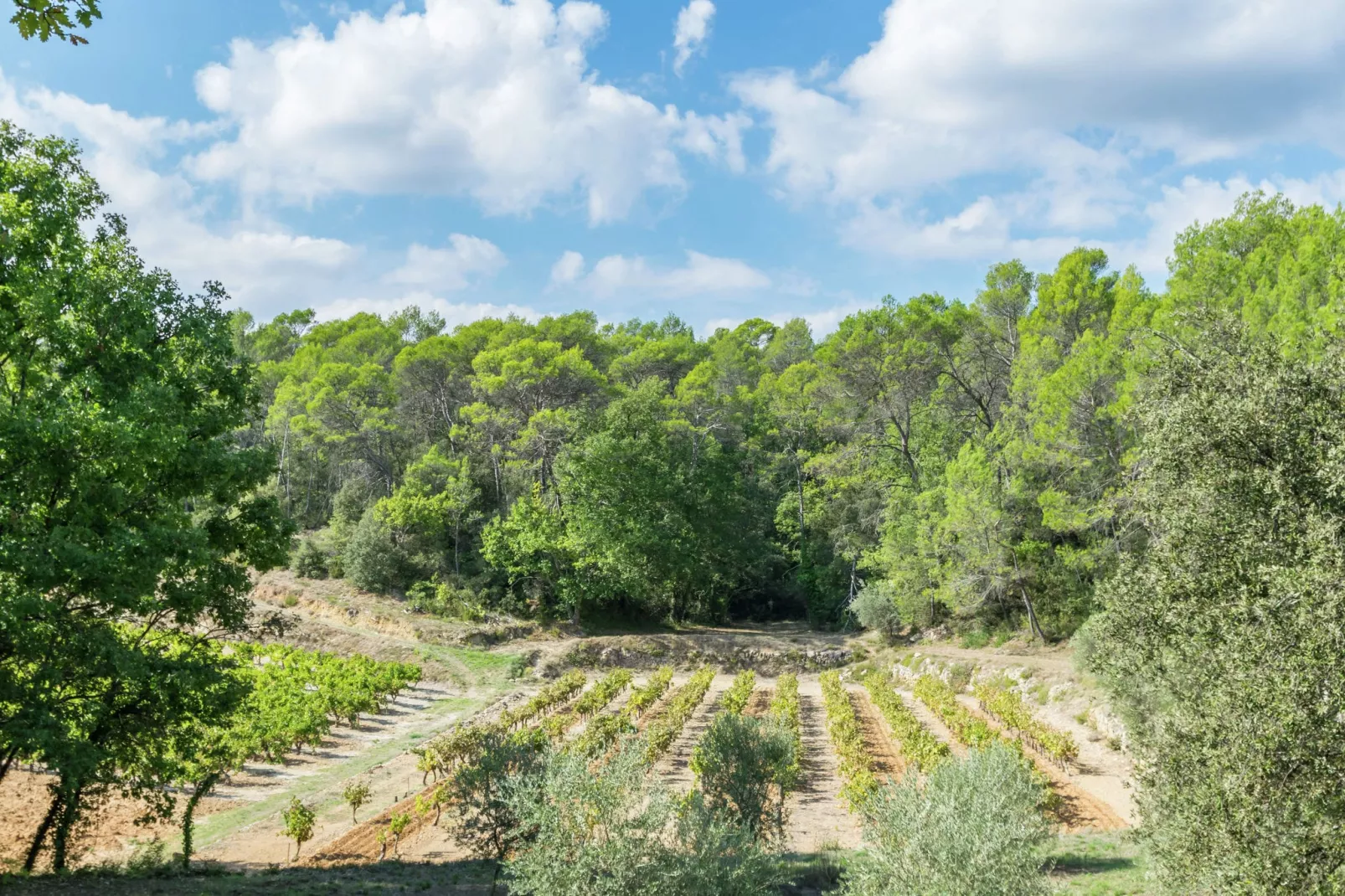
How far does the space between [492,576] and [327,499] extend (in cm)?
1699

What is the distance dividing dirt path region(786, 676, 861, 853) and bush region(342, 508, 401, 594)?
1987 centimetres

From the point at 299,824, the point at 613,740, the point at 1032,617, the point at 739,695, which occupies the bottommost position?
the point at 739,695

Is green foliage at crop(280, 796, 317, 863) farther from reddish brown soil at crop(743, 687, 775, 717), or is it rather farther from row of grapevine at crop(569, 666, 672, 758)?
reddish brown soil at crop(743, 687, 775, 717)

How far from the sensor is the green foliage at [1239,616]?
7.12 m

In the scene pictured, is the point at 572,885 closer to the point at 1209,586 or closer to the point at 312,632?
the point at 1209,586

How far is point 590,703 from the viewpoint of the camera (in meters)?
22.9

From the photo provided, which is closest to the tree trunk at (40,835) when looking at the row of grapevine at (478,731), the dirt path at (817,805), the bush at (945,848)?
the row of grapevine at (478,731)

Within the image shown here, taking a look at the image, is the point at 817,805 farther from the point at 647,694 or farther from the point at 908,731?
the point at 647,694

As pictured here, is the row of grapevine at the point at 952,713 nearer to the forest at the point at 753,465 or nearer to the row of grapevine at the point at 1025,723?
the row of grapevine at the point at 1025,723

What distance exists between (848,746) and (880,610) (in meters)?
16.2

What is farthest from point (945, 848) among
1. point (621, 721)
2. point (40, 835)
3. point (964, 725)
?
point (964, 725)

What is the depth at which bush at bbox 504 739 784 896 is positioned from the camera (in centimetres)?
773

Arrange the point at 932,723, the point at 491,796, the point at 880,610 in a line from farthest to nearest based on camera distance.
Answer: the point at 880,610 → the point at 932,723 → the point at 491,796

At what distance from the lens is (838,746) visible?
1873 centimetres
